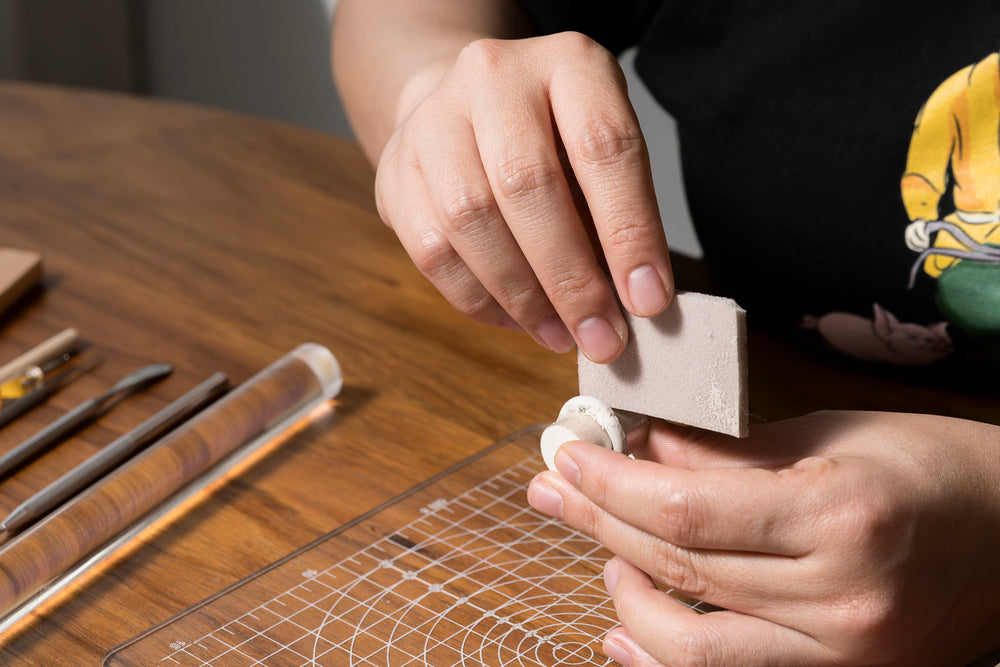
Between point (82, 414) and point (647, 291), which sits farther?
point (82, 414)

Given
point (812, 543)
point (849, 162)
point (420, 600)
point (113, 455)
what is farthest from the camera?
point (849, 162)

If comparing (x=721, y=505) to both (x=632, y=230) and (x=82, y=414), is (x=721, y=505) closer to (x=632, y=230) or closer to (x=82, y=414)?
(x=632, y=230)

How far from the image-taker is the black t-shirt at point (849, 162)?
0.70 m

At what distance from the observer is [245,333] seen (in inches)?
32.8

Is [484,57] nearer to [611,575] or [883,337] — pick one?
[611,575]

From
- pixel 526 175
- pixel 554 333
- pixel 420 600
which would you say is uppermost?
pixel 526 175

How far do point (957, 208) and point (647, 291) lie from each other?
339 mm

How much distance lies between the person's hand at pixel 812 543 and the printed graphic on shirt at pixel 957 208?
0.22m

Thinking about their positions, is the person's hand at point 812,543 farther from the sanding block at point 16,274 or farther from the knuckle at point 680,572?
the sanding block at point 16,274

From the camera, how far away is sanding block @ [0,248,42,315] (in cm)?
85

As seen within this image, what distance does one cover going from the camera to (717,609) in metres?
0.53

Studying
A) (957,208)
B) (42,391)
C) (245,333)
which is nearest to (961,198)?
(957,208)

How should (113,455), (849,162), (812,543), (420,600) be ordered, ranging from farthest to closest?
(849,162) < (113,455) < (420,600) < (812,543)

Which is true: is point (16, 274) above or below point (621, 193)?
below
